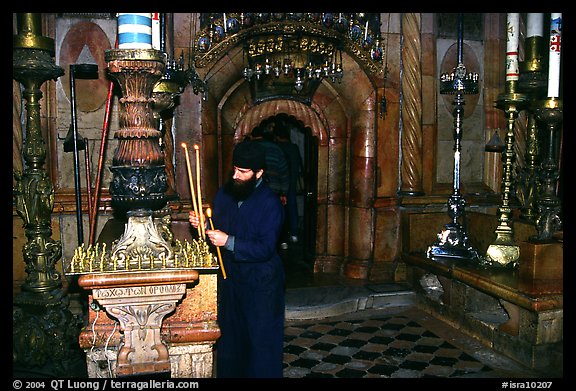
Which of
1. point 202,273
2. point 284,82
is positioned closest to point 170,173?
point 284,82

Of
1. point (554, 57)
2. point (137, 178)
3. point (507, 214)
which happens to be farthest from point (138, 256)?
point (507, 214)

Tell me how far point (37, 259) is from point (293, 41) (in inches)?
175

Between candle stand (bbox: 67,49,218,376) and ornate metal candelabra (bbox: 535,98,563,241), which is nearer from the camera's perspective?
candle stand (bbox: 67,49,218,376)

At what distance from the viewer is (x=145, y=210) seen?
345 cm

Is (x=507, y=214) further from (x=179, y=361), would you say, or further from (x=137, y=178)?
(x=137, y=178)

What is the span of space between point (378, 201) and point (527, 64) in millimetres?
3028

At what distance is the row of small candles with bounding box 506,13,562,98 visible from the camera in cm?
534

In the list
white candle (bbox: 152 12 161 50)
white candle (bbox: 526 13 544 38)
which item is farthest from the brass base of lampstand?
white candle (bbox: 152 12 161 50)

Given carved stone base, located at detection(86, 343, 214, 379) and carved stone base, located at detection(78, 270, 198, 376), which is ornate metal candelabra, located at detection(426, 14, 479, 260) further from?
carved stone base, located at detection(78, 270, 198, 376)

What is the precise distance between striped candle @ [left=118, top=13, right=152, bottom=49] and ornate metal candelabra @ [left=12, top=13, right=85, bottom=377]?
1.96 metres

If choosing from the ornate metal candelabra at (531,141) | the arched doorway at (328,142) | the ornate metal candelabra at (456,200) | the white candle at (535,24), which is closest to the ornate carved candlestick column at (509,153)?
the ornate metal candelabra at (531,141)

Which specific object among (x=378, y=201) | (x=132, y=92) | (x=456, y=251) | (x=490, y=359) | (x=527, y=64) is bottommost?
(x=490, y=359)

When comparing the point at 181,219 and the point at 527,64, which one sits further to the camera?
the point at 181,219

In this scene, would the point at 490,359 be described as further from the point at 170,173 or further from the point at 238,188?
the point at 170,173
